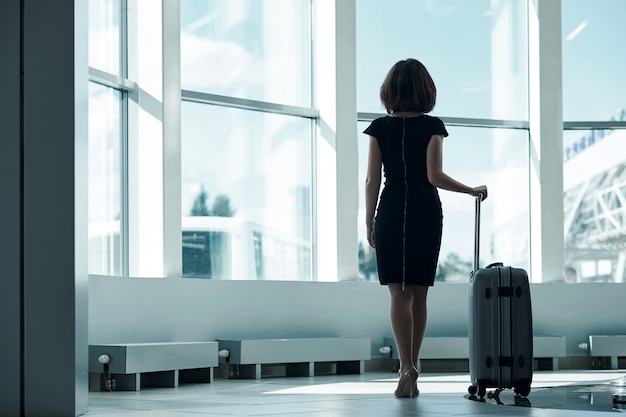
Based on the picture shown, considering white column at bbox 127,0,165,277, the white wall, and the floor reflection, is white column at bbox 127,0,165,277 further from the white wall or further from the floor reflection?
the floor reflection

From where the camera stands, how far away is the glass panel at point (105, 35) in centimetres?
615

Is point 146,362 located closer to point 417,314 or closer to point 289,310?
point 417,314

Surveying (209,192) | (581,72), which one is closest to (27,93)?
(209,192)

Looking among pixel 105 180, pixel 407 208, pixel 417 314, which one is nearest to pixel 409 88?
pixel 407 208

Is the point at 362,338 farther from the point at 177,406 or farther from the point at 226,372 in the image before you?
the point at 177,406

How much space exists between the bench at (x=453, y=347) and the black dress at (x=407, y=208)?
3.35 metres

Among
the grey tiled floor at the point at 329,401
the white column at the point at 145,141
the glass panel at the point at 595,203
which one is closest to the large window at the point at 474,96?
the glass panel at the point at 595,203

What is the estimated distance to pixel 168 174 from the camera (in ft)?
20.9

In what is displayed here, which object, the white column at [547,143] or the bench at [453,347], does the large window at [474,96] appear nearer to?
the white column at [547,143]

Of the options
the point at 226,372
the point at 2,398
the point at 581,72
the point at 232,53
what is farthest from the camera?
the point at 581,72

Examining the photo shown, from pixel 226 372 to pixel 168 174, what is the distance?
4.68 feet

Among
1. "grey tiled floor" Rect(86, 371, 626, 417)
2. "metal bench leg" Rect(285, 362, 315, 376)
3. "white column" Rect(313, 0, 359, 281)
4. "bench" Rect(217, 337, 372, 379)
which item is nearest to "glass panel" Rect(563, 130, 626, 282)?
"white column" Rect(313, 0, 359, 281)

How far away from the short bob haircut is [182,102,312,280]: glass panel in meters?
3.23

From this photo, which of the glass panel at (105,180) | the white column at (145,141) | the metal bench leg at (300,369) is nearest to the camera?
the glass panel at (105,180)
